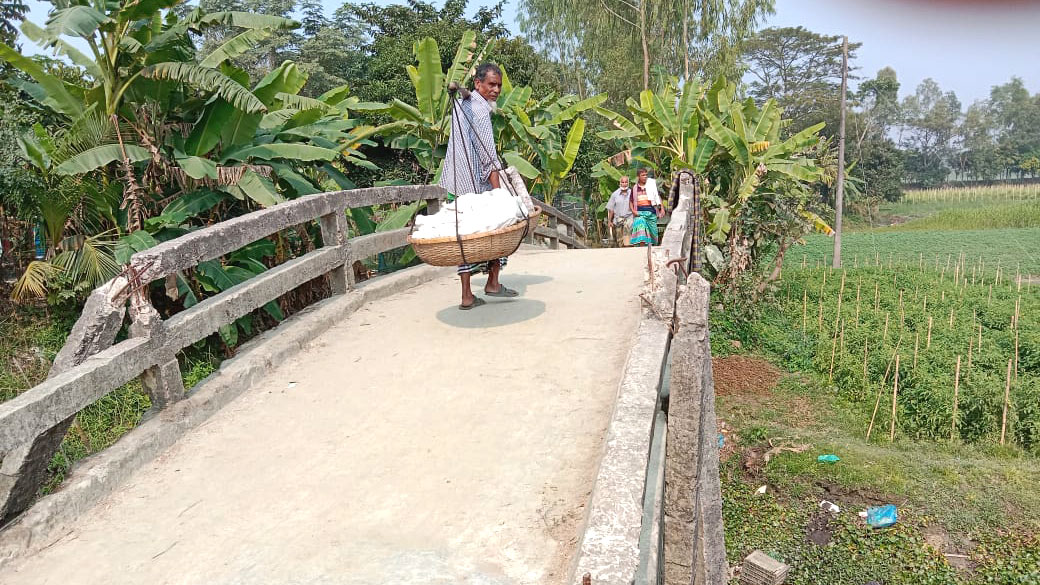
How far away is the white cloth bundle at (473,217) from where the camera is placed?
184 inches

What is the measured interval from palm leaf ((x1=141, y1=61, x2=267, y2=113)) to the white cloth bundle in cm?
269

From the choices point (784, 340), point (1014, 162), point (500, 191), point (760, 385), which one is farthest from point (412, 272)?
point (1014, 162)

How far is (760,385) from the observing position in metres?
12.4

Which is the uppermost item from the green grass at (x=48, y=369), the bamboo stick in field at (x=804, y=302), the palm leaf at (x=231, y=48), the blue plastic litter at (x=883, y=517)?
the palm leaf at (x=231, y=48)

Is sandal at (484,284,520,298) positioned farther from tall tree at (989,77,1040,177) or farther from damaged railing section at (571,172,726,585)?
tall tree at (989,77,1040,177)

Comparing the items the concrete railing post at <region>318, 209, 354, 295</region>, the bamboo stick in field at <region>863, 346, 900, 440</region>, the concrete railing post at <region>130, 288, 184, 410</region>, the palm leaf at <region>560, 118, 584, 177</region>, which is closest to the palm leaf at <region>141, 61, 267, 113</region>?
the concrete railing post at <region>318, 209, 354, 295</region>

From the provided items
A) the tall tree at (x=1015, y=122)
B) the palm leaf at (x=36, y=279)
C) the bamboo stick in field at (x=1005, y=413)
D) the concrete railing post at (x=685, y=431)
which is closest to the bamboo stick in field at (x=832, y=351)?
the bamboo stick in field at (x=1005, y=413)

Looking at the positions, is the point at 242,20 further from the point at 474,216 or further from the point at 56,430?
the point at 56,430

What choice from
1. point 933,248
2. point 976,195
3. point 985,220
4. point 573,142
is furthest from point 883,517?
point 976,195

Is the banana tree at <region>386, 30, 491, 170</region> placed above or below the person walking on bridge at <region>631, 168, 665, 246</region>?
above

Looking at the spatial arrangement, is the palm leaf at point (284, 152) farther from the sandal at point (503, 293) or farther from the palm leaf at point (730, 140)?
the palm leaf at point (730, 140)

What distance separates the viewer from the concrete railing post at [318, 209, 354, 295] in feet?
19.8

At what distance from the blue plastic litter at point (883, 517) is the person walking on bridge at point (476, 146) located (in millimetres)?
6382

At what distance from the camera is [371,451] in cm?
365
